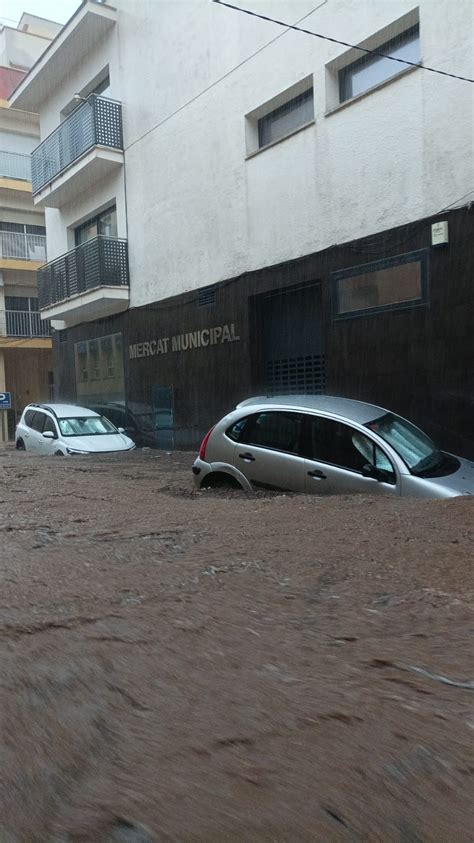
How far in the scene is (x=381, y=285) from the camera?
9.54 meters

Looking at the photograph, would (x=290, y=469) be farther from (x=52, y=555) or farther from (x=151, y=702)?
(x=151, y=702)

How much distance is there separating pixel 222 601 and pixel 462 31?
26.8 ft

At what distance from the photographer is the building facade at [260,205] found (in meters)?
8.67

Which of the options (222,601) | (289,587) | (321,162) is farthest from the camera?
(321,162)

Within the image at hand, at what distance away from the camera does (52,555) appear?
13.0 feet

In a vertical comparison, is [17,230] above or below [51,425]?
above

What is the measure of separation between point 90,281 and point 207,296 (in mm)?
4080

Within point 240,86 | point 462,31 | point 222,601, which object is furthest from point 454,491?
point 240,86

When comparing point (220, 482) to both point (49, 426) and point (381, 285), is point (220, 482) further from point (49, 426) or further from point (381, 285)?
point (49, 426)

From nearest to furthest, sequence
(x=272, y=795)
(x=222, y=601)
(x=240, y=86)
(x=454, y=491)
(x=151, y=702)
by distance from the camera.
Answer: (x=272, y=795)
(x=151, y=702)
(x=222, y=601)
(x=454, y=491)
(x=240, y=86)

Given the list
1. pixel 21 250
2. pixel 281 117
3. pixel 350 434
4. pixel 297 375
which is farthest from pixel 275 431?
pixel 21 250

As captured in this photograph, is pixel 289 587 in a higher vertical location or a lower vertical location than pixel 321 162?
lower

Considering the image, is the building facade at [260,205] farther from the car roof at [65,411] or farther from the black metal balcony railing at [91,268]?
the car roof at [65,411]

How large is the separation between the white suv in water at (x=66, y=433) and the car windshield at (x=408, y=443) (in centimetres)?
642
